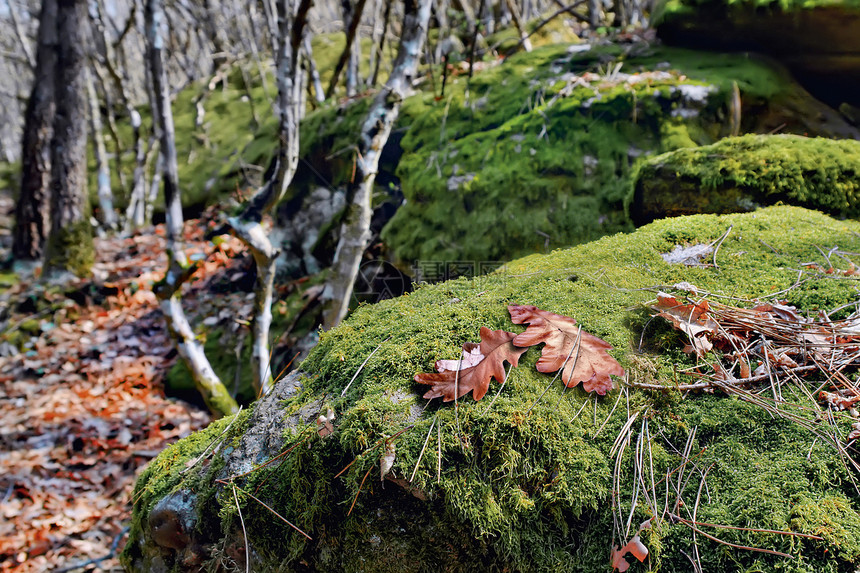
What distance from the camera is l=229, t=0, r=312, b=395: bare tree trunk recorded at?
4141mm

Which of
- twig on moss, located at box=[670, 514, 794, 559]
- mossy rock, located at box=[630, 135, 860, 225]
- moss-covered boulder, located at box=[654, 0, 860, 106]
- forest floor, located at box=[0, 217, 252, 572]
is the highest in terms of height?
moss-covered boulder, located at box=[654, 0, 860, 106]

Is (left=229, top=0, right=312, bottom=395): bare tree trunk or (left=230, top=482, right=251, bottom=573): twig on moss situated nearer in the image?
(left=230, top=482, right=251, bottom=573): twig on moss

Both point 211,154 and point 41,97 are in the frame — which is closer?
point 41,97

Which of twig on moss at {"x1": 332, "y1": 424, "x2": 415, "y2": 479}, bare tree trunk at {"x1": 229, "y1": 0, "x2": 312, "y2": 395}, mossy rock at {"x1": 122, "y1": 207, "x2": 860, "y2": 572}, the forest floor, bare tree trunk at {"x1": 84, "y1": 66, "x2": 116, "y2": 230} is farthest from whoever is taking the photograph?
bare tree trunk at {"x1": 84, "y1": 66, "x2": 116, "y2": 230}

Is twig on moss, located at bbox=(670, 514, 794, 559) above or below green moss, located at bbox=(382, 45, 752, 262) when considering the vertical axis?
below

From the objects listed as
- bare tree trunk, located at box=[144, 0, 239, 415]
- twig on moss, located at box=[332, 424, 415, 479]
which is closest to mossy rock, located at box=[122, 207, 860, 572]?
twig on moss, located at box=[332, 424, 415, 479]

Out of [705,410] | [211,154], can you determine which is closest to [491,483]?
[705,410]

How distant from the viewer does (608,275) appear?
2.24m

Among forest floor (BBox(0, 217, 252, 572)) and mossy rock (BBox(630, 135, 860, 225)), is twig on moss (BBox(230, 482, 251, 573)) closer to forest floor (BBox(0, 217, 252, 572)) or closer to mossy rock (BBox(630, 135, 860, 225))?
forest floor (BBox(0, 217, 252, 572))

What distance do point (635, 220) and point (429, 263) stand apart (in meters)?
1.93

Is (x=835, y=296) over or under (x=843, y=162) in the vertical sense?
under

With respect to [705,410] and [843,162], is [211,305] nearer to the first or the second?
[705,410]

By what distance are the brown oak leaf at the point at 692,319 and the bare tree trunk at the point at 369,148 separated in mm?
2845

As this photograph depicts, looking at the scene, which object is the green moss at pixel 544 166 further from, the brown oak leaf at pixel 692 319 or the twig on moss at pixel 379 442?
the twig on moss at pixel 379 442
